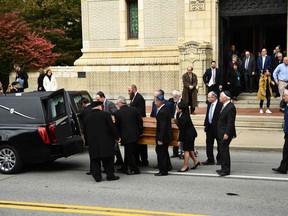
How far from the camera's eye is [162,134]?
967cm

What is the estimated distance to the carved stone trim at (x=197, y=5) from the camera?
779 inches

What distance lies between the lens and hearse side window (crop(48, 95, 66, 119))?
1024 cm

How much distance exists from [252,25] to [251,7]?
1685 millimetres

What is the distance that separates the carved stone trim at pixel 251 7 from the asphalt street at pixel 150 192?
10.5 metres

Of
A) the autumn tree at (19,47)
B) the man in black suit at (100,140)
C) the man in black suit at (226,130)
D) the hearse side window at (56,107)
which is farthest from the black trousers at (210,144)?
the autumn tree at (19,47)

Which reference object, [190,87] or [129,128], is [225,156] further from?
[190,87]

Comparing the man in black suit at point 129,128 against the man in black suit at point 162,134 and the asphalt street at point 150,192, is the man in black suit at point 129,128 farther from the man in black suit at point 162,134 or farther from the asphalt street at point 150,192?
the man in black suit at point 162,134

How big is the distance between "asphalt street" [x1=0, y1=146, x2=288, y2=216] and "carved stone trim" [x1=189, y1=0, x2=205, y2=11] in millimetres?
10276

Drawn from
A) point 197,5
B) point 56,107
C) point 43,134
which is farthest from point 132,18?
point 43,134

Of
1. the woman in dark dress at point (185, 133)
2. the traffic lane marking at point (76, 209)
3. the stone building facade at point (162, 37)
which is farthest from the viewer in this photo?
the stone building facade at point (162, 37)

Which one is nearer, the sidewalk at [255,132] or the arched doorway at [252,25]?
the sidewalk at [255,132]

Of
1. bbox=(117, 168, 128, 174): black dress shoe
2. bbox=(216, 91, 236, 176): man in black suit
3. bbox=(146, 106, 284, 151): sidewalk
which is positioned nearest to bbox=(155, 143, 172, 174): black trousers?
bbox=(117, 168, 128, 174): black dress shoe

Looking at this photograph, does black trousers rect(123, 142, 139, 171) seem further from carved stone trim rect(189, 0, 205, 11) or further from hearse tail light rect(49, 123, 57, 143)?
carved stone trim rect(189, 0, 205, 11)

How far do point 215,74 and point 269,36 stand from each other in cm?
572
